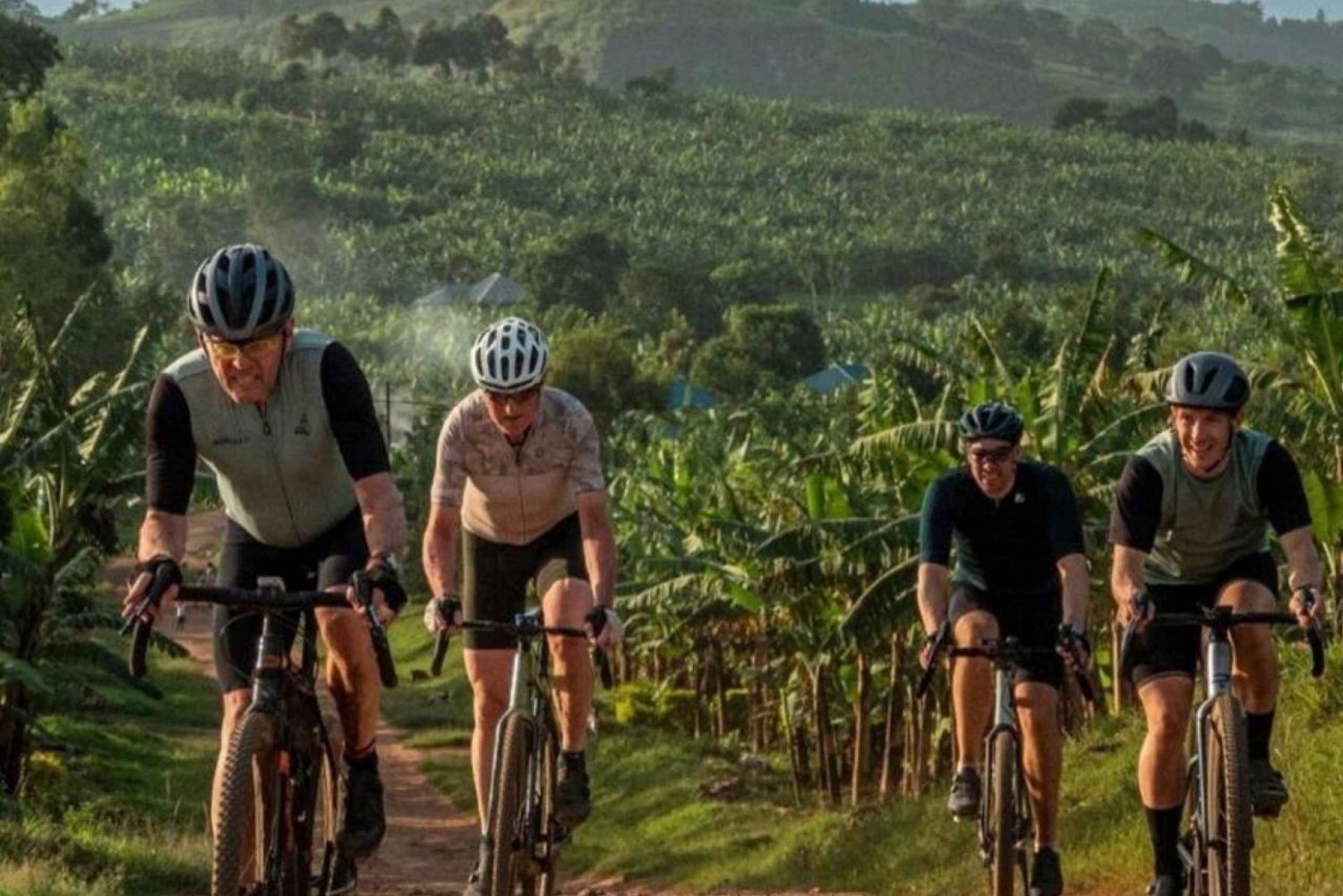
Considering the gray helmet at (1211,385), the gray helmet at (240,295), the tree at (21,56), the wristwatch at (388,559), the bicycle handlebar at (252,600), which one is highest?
the gray helmet at (240,295)

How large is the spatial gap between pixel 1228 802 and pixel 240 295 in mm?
3770

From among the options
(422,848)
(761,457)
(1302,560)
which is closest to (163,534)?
(1302,560)

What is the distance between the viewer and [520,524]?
10594 millimetres

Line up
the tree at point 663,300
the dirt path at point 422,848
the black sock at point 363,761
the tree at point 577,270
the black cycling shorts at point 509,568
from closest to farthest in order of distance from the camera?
the black sock at point 363,761 → the black cycling shorts at point 509,568 → the dirt path at point 422,848 → the tree at point 663,300 → the tree at point 577,270

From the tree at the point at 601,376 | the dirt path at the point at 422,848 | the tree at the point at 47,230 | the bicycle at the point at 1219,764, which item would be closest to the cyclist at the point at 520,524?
the bicycle at the point at 1219,764

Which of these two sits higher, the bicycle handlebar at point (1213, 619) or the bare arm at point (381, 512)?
the bare arm at point (381, 512)

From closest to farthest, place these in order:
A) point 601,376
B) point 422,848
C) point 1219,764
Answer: point 1219,764 < point 422,848 < point 601,376

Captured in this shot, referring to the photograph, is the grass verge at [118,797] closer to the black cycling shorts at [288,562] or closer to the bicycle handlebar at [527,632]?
the bicycle handlebar at [527,632]

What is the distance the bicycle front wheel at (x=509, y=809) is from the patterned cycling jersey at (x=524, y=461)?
36.3 inches

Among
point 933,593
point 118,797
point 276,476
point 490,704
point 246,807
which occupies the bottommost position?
point 118,797

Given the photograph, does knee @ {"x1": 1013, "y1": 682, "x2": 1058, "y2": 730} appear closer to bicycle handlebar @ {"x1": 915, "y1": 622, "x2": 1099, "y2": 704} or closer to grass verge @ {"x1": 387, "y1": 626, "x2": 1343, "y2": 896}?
bicycle handlebar @ {"x1": 915, "y1": 622, "x2": 1099, "y2": 704}

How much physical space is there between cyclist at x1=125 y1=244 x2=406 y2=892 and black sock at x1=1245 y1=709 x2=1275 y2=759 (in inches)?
126

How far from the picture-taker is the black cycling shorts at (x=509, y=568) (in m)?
10.6

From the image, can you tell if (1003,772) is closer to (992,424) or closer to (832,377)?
(992,424)
